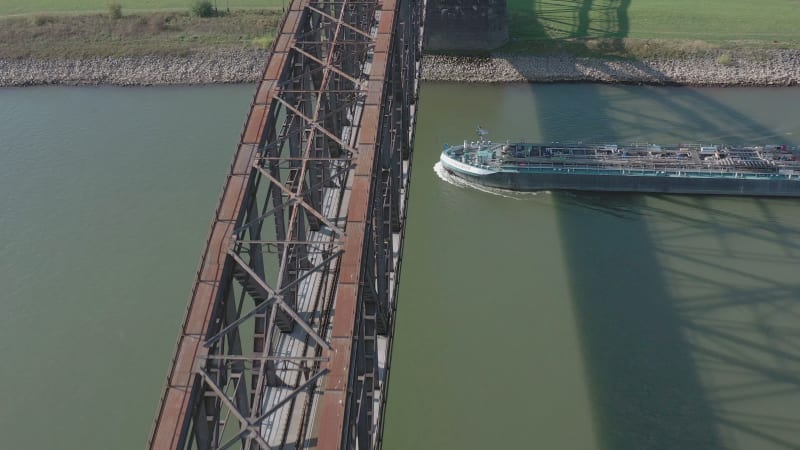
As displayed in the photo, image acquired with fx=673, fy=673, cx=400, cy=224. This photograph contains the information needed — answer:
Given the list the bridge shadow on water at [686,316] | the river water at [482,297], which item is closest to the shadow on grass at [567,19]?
the river water at [482,297]

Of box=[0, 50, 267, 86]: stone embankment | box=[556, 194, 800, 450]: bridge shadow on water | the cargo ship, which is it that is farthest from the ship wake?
box=[0, 50, 267, 86]: stone embankment

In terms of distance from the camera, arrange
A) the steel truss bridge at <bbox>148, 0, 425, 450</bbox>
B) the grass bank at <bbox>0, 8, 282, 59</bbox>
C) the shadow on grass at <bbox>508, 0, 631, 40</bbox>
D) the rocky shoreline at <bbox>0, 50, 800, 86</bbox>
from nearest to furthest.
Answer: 1. the steel truss bridge at <bbox>148, 0, 425, 450</bbox>
2. the rocky shoreline at <bbox>0, 50, 800, 86</bbox>
3. the grass bank at <bbox>0, 8, 282, 59</bbox>
4. the shadow on grass at <bbox>508, 0, 631, 40</bbox>

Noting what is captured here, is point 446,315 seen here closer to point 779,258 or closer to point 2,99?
point 779,258

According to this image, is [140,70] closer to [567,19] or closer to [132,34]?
[132,34]

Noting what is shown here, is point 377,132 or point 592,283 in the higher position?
point 377,132

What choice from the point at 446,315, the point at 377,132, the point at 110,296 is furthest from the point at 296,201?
the point at 110,296

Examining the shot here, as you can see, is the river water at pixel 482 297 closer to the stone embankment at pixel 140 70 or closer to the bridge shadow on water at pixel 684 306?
the bridge shadow on water at pixel 684 306

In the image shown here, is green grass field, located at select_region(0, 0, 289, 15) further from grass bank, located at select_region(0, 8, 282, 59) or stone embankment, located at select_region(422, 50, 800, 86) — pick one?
stone embankment, located at select_region(422, 50, 800, 86)

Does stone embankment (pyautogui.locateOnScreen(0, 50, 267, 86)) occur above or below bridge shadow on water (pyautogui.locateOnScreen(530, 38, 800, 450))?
above
